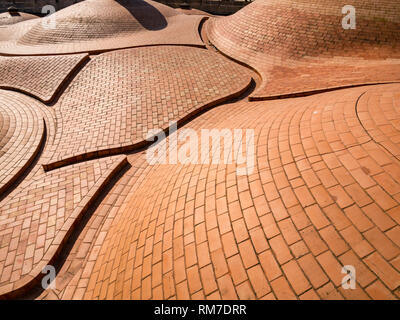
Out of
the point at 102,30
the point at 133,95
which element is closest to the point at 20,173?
the point at 133,95

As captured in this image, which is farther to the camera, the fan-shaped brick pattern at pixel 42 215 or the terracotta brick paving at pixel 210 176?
the fan-shaped brick pattern at pixel 42 215

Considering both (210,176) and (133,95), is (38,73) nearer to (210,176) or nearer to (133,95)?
(133,95)

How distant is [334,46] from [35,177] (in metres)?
10.9

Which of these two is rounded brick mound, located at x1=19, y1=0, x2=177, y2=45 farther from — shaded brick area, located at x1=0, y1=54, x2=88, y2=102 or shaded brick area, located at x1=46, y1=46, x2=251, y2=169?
shaded brick area, located at x1=46, y1=46, x2=251, y2=169

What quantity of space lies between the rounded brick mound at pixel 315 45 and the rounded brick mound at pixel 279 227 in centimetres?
448

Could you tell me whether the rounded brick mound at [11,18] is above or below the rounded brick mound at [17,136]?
above

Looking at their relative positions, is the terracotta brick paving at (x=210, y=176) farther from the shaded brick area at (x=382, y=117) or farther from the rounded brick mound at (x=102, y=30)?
the rounded brick mound at (x=102, y=30)

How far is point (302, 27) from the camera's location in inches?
371

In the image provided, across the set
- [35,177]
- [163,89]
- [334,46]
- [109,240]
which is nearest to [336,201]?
[109,240]

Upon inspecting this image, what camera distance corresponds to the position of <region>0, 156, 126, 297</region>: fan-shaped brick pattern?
3.64 m

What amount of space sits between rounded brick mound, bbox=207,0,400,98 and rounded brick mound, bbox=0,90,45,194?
22.1 feet

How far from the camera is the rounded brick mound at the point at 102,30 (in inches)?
438

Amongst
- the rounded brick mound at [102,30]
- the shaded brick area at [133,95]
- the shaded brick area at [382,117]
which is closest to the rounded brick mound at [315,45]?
the shaded brick area at [133,95]

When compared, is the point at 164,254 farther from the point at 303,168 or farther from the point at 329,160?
the point at 329,160
